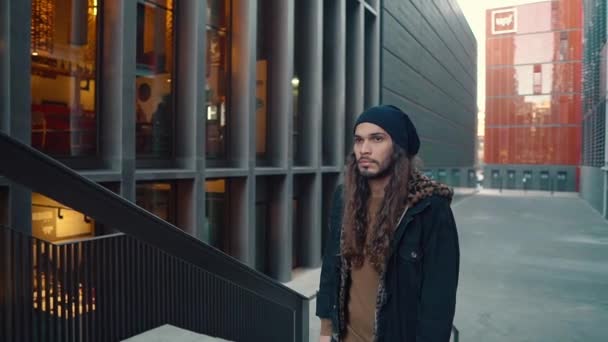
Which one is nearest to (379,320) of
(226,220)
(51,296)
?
(51,296)

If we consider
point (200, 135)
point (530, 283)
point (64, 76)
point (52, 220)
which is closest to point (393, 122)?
point (52, 220)

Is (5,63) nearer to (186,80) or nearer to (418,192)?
(186,80)

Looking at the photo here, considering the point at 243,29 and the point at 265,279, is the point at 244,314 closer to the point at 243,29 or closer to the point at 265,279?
the point at 265,279

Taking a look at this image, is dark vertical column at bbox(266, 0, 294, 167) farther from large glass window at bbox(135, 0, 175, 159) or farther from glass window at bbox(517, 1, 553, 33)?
glass window at bbox(517, 1, 553, 33)

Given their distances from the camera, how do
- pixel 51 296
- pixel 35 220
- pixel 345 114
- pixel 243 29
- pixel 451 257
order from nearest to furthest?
pixel 451 257, pixel 51 296, pixel 35 220, pixel 243 29, pixel 345 114

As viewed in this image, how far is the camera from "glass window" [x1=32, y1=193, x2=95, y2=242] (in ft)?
20.6

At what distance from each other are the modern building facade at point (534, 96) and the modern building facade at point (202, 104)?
3745cm

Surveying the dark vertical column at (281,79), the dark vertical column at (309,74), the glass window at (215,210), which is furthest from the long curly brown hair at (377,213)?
the dark vertical column at (309,74)

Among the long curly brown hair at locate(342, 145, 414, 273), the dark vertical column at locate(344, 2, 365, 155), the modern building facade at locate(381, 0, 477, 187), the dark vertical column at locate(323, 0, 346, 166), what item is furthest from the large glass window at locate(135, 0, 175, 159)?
the modern building facade at locate(381, 0, 477, 187)

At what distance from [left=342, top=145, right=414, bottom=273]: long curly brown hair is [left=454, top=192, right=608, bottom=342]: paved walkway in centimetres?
620

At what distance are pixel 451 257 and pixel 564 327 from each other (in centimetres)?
761

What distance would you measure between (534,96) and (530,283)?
45410mm

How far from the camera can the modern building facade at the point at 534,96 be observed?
162 feet

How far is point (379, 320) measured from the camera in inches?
104
